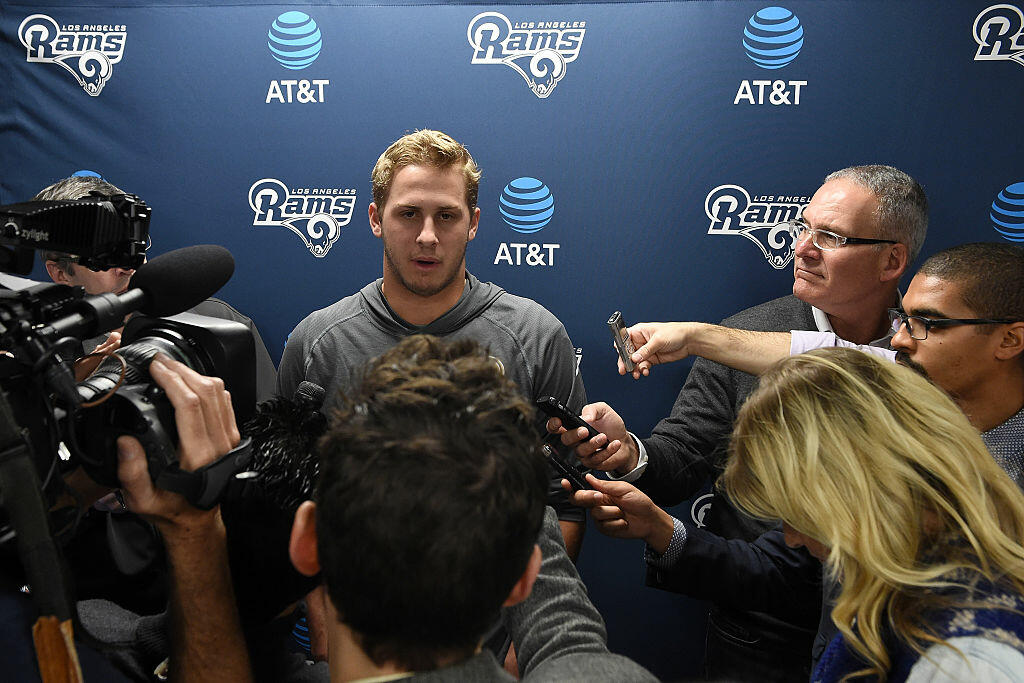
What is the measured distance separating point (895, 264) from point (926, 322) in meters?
0.41

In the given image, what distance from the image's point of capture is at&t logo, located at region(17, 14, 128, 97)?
2.18m

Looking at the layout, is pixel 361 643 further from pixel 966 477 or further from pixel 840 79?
pixel 840 79

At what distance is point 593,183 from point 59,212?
156 centimetres

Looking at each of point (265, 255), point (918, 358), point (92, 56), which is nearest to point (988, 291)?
point (918, 358)

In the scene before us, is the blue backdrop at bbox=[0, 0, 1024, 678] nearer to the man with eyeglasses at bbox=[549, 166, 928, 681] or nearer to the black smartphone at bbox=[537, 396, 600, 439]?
the man with eyeglasses at bbox=[549, 166, 928, 681]

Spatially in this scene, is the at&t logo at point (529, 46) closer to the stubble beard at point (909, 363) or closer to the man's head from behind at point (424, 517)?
the stubble beard at point (909, 363)

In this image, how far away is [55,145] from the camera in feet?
7.33

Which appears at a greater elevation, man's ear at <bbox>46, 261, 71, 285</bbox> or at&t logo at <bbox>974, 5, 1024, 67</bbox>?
at&t logo at <bbox>974, 5, 1024, 67</bbox>

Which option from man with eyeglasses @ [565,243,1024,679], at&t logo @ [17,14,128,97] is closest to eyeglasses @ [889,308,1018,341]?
man with eyeglasses @ [565,243,1024,679]

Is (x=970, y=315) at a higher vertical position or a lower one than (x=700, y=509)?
higher

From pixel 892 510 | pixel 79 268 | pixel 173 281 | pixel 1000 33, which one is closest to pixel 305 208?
pixel 79 268

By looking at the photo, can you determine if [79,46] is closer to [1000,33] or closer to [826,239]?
[826,239]

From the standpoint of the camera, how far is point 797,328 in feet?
6.42

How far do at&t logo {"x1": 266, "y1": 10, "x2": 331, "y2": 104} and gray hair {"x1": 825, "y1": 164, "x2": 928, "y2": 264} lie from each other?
1.55 m
